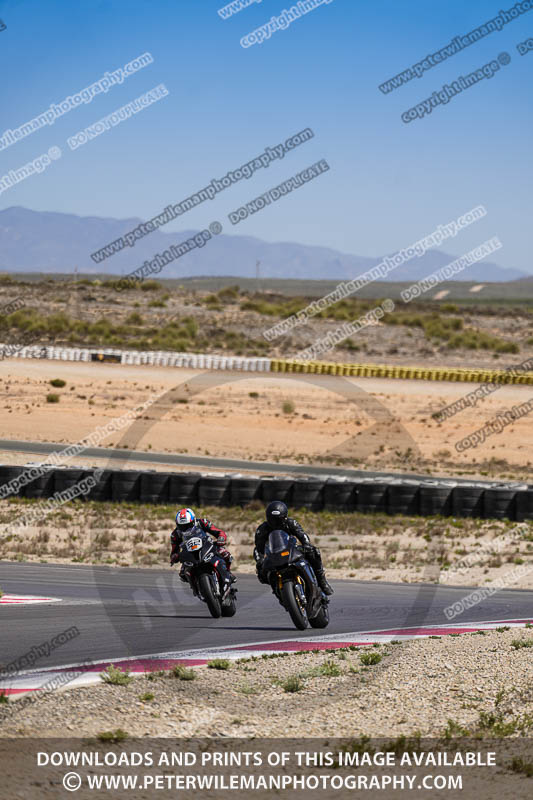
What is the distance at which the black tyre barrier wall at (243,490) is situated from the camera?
77.9 feet

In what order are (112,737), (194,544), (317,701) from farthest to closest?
(194,544)
(317,701)
(112,737)

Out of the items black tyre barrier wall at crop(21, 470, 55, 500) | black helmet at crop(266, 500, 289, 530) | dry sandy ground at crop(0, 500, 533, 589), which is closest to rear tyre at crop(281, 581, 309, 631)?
black helmet at crop(266, 500, 289, 530)

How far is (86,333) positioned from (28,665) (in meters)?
61.1

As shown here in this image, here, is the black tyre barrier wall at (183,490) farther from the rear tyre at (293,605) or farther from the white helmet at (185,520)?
the rear tyre at (293,605)

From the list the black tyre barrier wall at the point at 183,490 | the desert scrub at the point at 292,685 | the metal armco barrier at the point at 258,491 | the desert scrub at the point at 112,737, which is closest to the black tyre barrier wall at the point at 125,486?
the metal armco barrier at the point at 258,491

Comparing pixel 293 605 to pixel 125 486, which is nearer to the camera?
pixel 293 605

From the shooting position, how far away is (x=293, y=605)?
11320 millimetres

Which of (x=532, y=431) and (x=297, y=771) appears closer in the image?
(x=297, y=771)

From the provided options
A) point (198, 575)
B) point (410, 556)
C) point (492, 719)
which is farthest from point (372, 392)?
point (492, 719)

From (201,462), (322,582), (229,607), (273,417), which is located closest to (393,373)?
(273,417)

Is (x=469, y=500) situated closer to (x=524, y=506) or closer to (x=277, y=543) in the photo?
(x=524, y=506)

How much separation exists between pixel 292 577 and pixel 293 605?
1.08 feet

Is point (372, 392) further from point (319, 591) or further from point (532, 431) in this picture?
point (319, 591)

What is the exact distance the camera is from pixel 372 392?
50.2 meters
